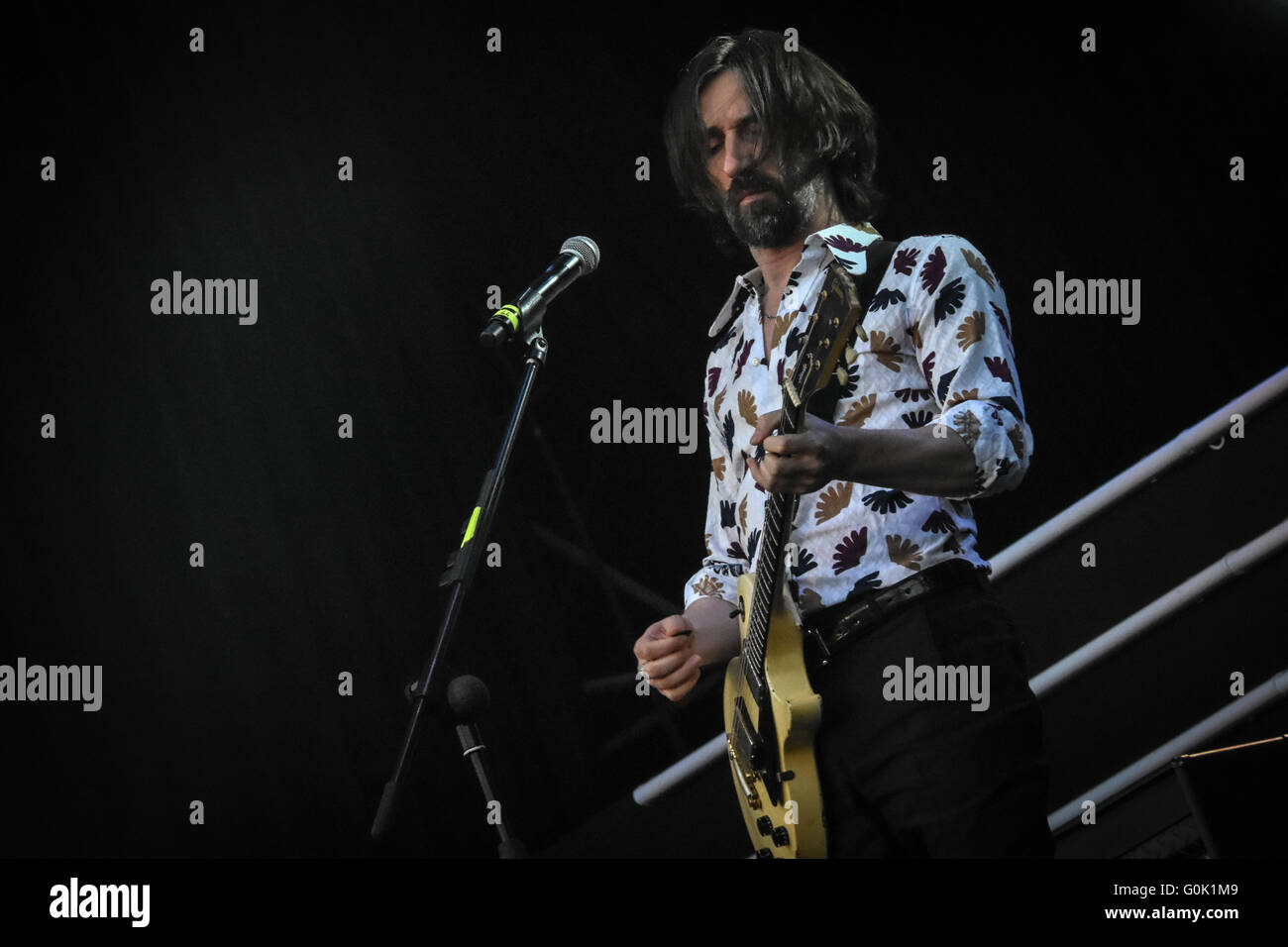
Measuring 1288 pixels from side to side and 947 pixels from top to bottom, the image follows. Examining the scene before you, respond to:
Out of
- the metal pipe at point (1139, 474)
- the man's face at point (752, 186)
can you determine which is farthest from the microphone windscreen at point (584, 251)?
the metal pipe at point (1139, 474)

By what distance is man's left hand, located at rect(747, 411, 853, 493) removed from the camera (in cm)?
132

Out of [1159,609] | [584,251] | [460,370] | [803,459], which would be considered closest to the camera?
[803,459]

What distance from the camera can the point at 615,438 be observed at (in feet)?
8.34

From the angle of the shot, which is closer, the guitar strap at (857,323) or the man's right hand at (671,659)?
the guitar strap at (857,323)

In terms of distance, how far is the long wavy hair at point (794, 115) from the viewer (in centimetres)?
187

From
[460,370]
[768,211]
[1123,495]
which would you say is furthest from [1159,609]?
[460,370]

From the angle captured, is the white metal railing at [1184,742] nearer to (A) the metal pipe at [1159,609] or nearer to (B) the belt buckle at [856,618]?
(A) the metal pipe at [1159,609]

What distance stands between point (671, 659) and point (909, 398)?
516 mm

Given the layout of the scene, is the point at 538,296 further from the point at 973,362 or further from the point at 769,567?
the point at 973,362

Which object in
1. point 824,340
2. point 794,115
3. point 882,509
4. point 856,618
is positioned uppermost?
point 794,115

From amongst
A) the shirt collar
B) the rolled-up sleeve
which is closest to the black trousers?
the rolled-up sleeve

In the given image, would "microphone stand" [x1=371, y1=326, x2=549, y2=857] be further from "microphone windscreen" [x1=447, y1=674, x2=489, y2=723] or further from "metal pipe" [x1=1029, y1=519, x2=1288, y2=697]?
"metal pipe" [x1=1029, y1=519, x2=1288, y2=697]

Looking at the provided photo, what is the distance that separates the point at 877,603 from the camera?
4.91 ft

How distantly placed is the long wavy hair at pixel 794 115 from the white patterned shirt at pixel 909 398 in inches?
8.6
